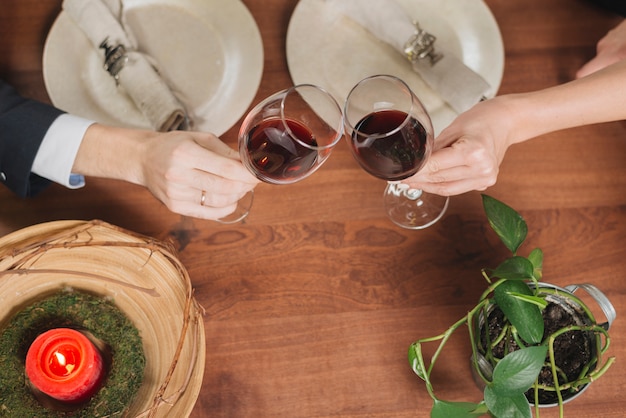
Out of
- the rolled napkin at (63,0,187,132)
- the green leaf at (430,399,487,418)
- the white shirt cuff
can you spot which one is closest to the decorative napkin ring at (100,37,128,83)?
the rolled napkin at (63,0,187,132)

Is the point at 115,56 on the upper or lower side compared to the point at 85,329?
upper

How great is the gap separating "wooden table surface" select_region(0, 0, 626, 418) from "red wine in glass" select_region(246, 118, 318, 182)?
23 cm

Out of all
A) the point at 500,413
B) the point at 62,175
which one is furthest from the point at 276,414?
the point at 62,175

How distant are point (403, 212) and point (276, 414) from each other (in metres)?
0.42

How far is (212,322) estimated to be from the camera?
1.01 metres

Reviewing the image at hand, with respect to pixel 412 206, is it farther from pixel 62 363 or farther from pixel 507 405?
pixel 62 363

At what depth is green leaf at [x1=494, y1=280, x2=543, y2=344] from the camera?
784 mm

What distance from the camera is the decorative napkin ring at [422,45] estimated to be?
42.7 inches

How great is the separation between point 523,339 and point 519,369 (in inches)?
3.4

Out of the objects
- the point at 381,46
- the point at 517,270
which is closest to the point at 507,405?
the point at 517,270

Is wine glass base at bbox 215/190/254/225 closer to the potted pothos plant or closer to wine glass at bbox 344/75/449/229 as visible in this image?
wine glass at bbox 344/75/449/229

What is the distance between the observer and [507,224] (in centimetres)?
87

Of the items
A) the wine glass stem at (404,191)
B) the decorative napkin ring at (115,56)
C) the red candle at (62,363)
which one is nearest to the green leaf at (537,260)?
the wine glass stem at (404,191)

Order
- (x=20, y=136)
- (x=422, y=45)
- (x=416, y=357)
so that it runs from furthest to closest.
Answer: (x=422, y=45) < (x=20, y=136) < (x=416, y=357)
